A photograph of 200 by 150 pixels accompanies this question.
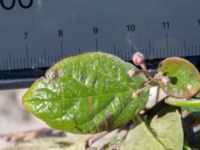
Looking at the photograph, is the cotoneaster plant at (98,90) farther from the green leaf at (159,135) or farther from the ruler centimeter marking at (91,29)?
the ruler centimeter marking at (91,29)

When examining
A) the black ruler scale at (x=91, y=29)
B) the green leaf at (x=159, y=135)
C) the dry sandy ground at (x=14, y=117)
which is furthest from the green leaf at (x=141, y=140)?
the black ruler scale at (x=91, y=29)

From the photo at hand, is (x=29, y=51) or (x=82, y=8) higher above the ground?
(x=82, y=8)

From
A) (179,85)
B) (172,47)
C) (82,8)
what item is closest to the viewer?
(179,85)

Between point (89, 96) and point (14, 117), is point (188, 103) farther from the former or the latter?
point (14, 117)

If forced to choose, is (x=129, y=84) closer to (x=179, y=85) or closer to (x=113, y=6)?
(x=179, y=85)

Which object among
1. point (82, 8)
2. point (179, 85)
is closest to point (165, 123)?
point (179, 85)

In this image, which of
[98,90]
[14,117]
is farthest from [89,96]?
[14,117]

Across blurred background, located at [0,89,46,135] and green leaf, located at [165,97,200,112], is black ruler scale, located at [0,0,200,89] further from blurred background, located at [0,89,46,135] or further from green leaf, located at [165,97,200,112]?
green leaf, located at [165,97,200,112]

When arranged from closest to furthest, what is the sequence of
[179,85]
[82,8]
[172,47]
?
[179,85]
[172,47]
[82,8]
